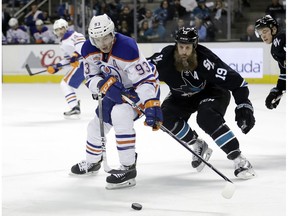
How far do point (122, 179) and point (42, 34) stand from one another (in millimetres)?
8273

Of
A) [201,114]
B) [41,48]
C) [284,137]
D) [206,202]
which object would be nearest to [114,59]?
[201,114]

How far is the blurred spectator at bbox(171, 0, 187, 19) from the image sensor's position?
1169cm

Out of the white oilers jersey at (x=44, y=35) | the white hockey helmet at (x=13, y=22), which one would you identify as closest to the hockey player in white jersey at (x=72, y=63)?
the white oilers jersey at (x=44, y=35)

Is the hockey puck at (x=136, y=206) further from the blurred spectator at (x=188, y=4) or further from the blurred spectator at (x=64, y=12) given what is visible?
the blurred spectator at (x=64, y=12)

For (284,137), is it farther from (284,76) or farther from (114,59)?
(114,59)

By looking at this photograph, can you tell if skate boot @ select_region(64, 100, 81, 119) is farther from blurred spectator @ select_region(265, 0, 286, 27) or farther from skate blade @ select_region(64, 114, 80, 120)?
blurred spectator @ select_region(265, 0, 286, 27)

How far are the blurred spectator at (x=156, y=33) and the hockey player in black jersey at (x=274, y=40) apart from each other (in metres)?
6.42

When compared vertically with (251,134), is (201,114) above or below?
above

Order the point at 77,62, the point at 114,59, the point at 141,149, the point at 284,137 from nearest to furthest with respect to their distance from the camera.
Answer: the point at 114,59 < the point at 141,149 < the point at 284,137 < the point at 77,62

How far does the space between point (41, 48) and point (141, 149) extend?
21.3 feet

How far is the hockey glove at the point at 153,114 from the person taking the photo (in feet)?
13.0

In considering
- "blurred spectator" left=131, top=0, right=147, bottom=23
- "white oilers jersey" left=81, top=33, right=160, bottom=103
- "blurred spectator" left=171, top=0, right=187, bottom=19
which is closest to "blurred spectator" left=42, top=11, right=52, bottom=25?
"blurred spectator" left=131, top=0, right=147, bottom=23

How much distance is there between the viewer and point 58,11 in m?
12.5

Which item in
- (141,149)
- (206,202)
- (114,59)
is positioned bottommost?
(141,149)
